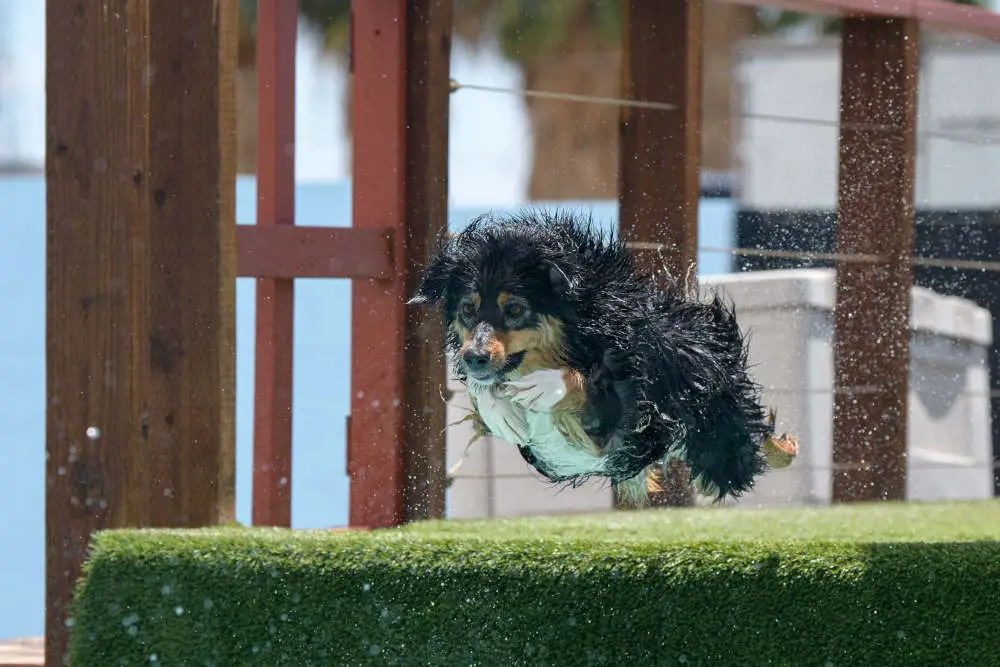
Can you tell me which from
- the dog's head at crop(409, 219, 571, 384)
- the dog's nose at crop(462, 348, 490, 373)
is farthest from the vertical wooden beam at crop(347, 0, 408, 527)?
the dog's nose at crop(462, 348, 490, 373)

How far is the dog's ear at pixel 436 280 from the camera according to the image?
143 inches

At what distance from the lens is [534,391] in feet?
11.5

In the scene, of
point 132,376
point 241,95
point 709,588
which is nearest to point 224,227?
point 132,376

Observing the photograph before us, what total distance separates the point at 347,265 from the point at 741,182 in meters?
9.71

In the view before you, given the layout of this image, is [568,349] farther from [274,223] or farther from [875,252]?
[875,252]

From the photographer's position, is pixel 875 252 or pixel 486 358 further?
pixel 875 252

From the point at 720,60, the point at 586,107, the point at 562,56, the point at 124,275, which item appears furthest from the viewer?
the point at 562,56

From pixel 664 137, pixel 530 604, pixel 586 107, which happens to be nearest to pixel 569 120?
pixel 586 107

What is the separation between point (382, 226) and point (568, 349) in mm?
1425

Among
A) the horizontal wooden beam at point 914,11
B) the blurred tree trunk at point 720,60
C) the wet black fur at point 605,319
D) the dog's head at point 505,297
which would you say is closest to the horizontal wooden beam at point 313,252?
the wet black fur at point 605,319

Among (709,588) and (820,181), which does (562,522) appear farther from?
(820,181)

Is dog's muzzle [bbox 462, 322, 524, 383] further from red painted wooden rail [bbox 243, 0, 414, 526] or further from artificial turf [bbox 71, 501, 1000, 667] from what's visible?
red painted wooden rail [bbox 243, 0, 414, 526]

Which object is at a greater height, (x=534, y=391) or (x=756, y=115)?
(x=756, y=115)

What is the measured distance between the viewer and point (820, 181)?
8586mm
